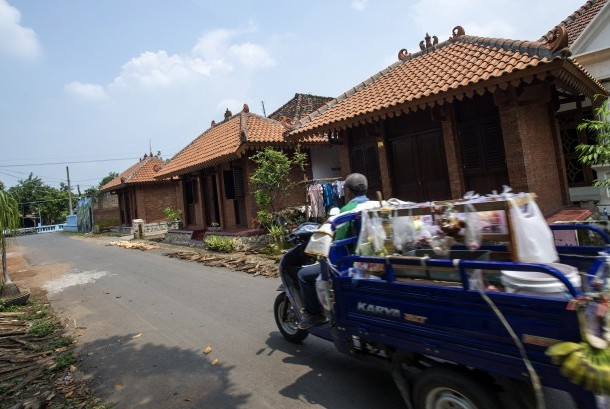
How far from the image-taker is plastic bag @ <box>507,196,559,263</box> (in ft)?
7.95

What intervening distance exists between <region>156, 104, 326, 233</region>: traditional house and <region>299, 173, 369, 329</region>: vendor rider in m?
8.35

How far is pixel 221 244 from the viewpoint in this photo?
43.9ft

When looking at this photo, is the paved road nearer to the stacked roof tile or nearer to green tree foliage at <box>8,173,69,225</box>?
the stacked roof tile

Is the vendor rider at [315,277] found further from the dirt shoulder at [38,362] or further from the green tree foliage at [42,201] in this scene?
the green tree foliage at [42,201]

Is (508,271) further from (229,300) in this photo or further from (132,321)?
(132,321)

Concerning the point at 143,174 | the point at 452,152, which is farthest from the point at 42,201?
the point at 452,152

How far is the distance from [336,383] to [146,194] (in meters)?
25.7

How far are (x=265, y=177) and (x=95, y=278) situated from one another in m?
5.66

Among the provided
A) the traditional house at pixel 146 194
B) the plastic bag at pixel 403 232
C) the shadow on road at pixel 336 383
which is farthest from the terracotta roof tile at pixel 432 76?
the traditional house at pixel 146 194

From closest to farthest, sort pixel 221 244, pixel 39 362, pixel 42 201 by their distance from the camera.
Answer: pixel 39 362
pixel 221 244
pixel 42 201

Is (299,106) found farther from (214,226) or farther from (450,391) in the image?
(450,391)

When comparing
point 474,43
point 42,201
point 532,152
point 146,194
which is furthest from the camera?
point 42,201

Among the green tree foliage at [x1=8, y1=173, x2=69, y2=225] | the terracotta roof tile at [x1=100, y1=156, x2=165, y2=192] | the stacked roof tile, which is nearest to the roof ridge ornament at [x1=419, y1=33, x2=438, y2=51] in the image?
the stacked roof tile

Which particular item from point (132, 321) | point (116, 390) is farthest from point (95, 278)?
point (116, 390)
